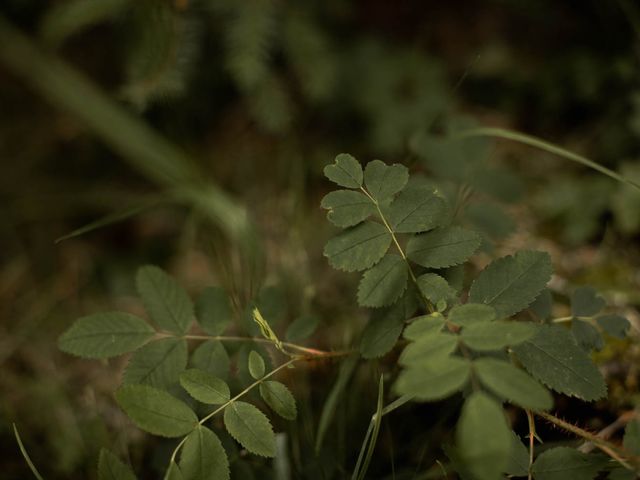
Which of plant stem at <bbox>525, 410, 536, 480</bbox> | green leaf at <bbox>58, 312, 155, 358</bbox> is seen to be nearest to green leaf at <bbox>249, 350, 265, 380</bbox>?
green leaf at <bbox>58, 312, 155, 358</bbox>

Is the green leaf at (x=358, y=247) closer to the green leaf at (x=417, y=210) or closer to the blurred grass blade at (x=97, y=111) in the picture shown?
the green leaf at (x=417, y=210)

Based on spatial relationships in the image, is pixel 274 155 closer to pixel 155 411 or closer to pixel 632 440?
pixel 155 411

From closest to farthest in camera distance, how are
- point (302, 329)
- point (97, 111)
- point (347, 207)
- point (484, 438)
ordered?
point (484, 438), point (347, 207), point (302, 329), point (97, 111)

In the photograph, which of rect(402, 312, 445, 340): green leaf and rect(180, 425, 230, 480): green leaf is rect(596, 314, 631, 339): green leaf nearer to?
rect(402, 312, 445, 340): green leaf

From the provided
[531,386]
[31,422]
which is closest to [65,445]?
[31,422]

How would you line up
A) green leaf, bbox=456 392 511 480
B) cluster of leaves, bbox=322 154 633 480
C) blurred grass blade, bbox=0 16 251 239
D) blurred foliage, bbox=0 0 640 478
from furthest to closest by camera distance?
blurred grass blade, bbox=0 16 251 239 < blurred foliage, bbox=0 0 640 478 < cluster of leaves, bbox=322 154 633 480 < green leaf, bbox=456 392 511 480

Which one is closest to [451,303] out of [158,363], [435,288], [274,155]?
[435,288]

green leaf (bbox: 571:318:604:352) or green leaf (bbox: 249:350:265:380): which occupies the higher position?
green leaf (bbox: 249:350:265:380)
